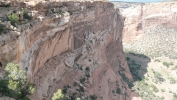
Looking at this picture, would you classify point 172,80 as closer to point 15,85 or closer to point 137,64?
point 137,64

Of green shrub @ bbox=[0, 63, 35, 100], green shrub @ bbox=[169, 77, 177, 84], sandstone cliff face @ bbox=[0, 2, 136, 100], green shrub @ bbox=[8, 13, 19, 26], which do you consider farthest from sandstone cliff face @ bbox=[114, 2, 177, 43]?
green shrub @ bbox=[0, 63, 35, 100]

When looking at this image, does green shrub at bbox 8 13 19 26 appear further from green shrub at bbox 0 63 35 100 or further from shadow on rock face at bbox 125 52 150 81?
shadow on rock face at bbox 125 52 150 81

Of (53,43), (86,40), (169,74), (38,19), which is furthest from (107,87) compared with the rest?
(169,74)

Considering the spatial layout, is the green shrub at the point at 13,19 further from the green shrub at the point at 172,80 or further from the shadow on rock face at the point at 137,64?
the green shrub at the point at 172,80

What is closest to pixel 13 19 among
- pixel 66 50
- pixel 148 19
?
pixel 66 50

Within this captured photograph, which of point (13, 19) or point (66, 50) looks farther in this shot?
point (66, 50)
